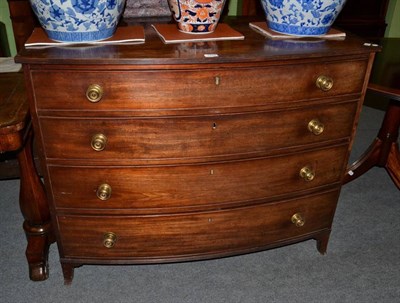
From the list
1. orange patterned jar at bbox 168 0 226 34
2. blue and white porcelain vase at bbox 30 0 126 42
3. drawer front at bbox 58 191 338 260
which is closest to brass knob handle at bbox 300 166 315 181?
drawer front at bbox 58 191 338 260

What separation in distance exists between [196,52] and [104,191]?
1.92 ft

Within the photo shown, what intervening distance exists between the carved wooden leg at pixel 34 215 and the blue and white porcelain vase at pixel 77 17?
0.55 meters

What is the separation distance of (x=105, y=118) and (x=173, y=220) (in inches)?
19.7

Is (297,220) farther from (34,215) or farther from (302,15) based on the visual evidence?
(34,215)

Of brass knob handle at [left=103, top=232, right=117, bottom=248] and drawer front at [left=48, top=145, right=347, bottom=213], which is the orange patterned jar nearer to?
drawer front at [left=48, top=145, right=347, bottom=213]

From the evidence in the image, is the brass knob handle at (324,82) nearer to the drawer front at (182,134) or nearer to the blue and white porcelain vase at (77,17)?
the drawer front at (182,134)

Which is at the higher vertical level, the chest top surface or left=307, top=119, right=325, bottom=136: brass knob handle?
the chest top surface

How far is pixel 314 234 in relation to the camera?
185 cm

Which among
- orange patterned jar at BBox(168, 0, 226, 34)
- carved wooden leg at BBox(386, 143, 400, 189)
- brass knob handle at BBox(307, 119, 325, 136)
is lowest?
carved wooden leg at BBox(386, 143, 400, 189)

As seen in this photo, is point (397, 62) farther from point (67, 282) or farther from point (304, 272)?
point (67, 282)

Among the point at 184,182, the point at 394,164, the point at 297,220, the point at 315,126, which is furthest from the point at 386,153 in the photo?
the point at 184,182

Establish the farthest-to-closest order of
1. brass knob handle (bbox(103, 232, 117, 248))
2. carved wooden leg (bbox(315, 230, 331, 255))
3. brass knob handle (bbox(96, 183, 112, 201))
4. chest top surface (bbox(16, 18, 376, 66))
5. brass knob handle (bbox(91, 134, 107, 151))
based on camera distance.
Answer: carved wooden leg (bbox(315, 230, 331, 255))
brass knob handle (bbox(103, 232, 117, 248))
brass knob handle (bbox(96, 183, 112, 201))
brass knob handle (bbox(91, 134, 107, 151))
chest top surface (bbox(16, 18, 376, 66))

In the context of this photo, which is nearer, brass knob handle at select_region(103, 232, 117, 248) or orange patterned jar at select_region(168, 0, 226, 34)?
orange patterned jar at select_region(168, 0, 226, 34)

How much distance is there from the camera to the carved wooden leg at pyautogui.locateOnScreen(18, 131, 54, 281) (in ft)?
5.54
